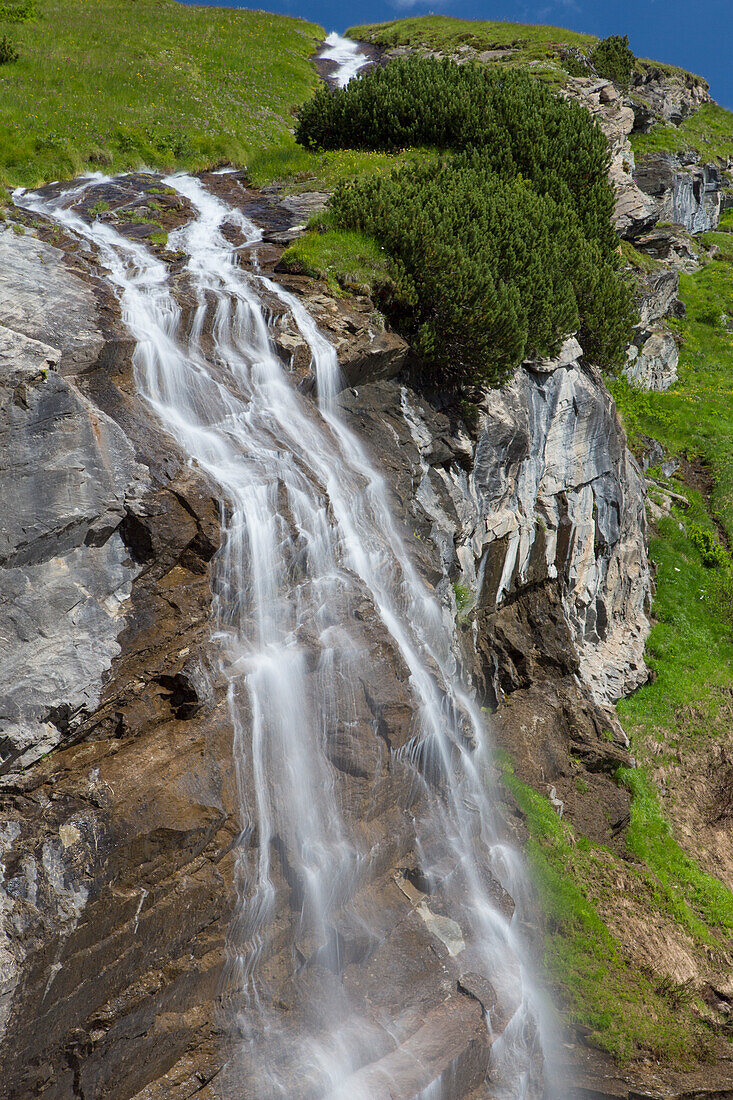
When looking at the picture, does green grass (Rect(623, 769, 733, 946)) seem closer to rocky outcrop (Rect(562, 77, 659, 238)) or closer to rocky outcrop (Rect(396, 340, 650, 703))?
rocky outcrop (Rect(396, 340, 650, 703))

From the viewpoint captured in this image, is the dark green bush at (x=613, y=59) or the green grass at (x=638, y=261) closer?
the green grass at (x=638, y=261)

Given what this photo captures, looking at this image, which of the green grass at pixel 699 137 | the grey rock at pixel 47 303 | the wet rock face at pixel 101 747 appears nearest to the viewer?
the wet rock face at pixel 101 747

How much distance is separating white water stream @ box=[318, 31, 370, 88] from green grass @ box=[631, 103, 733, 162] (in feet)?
64.4

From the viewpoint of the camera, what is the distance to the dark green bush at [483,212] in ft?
46.1

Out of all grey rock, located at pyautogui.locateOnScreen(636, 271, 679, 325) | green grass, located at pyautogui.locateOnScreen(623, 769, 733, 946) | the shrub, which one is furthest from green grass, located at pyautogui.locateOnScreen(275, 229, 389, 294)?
grey rock, located at pyautogui.locateOnScreen(636, 271, 679, 325)

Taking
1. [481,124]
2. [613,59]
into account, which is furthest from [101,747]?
[613,59]

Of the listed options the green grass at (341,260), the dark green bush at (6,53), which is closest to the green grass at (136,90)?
the dark green bush at (6,53)

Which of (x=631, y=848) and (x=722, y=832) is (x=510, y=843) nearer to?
(x=631, y=848)

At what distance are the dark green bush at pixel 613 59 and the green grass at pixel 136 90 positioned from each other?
20.0 m

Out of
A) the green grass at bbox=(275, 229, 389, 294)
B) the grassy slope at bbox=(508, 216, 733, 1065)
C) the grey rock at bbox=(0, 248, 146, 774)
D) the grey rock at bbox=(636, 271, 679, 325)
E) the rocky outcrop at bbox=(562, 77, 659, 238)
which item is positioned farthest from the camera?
the rocky outcrop at bbox=(562, 77, 659, 238)

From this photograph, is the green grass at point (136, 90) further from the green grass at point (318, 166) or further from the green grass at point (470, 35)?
the green grass at point (470, 35)

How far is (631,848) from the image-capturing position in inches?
518

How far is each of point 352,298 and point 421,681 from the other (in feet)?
28.6

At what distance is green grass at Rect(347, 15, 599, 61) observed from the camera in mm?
43953
